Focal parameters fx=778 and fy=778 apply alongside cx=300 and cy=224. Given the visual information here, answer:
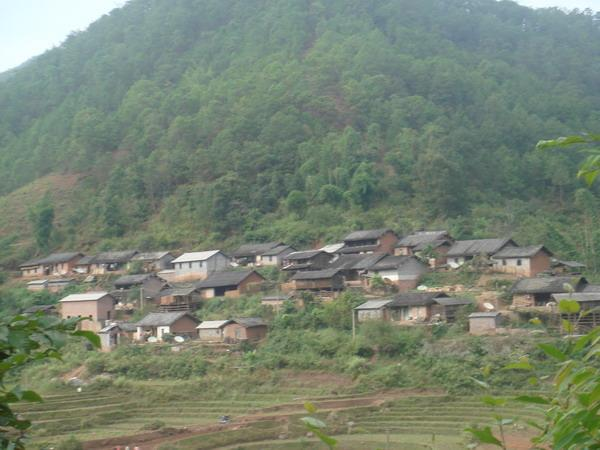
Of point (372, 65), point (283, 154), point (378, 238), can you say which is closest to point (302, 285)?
point (378, 238)

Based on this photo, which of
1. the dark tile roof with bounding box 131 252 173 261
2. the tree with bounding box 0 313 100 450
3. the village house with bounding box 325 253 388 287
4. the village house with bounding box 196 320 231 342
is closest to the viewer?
the tree with bounding box 0 313 100 450

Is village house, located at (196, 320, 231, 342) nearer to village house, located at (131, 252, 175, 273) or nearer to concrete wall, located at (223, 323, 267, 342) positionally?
concrete wall, located at (223, 323, 267, 342)

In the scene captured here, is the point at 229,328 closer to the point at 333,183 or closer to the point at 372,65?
the point at 333,183

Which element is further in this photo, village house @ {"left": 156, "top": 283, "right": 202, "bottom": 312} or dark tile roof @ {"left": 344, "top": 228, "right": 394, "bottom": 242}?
dark tile roof @ {"left": 344, "top": 228, "right": 394, "bottom": 242}

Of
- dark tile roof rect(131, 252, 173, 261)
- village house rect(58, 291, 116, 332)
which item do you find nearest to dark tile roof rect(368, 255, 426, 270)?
village house rect(58, 291, 116, 332)

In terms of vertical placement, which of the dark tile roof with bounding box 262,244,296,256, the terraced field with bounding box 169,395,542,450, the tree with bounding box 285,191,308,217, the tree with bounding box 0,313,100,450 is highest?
the tree with bounding box 0,313,100,450

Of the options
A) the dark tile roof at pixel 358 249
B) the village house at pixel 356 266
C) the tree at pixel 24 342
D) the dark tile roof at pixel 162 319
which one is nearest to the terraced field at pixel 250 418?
the dark tile roof at pixel 162 319
